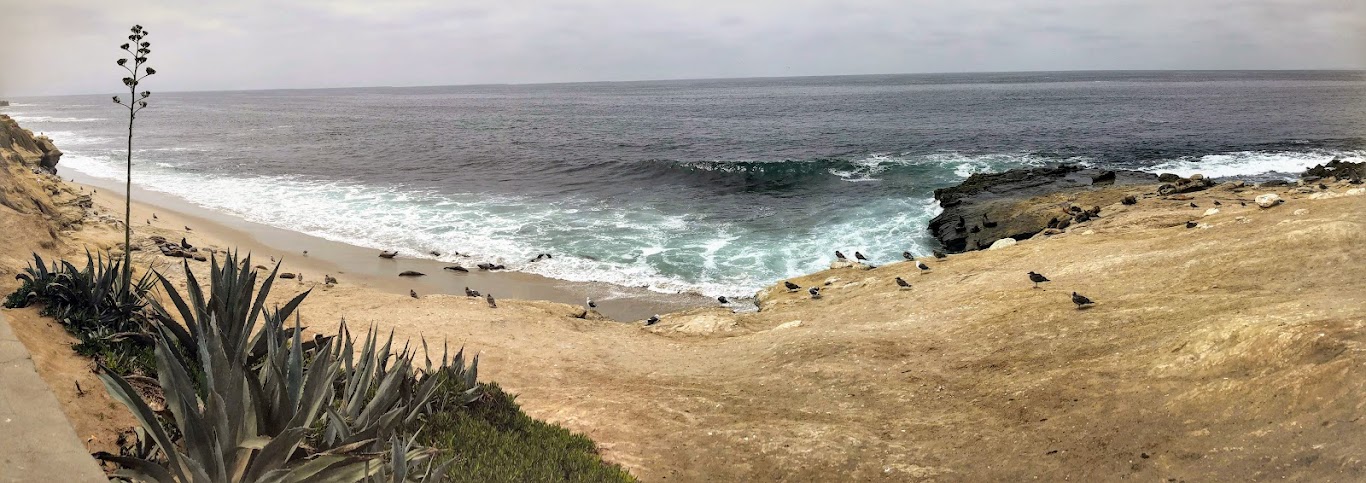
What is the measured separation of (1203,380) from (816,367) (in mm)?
3460

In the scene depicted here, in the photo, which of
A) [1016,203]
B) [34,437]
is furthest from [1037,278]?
[1016,203]

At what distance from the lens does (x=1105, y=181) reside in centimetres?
2169

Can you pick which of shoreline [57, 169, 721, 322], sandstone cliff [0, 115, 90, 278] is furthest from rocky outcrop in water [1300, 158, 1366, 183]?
sandstone cliff [0, 115, 90, 278]

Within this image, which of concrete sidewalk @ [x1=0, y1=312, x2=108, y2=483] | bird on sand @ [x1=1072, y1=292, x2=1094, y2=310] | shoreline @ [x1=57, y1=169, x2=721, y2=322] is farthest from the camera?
shoreline @ [x1=57, y1=169, x2=721, y2=322]

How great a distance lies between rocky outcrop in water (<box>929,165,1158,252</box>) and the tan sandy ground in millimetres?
5300

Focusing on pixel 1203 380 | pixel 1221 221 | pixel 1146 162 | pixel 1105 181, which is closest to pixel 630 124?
pixel 1146 162

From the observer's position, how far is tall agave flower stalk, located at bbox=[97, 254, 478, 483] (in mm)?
2926

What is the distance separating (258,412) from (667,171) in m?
29.5

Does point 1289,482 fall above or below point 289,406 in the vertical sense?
below

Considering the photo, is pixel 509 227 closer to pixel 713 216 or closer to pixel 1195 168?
pixel 713 216

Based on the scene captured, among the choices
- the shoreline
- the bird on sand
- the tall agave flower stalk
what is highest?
the tall agave flower stalk

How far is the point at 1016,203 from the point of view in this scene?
1911 centimetres

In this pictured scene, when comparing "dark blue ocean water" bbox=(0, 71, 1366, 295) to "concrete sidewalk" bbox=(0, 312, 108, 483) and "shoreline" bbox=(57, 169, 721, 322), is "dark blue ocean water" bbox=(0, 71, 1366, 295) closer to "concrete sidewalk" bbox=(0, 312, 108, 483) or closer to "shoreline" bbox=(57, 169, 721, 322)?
"shoreline" bbox=(57, 169, 721, 322)

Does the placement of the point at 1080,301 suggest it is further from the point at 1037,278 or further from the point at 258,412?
the point at 258,412
